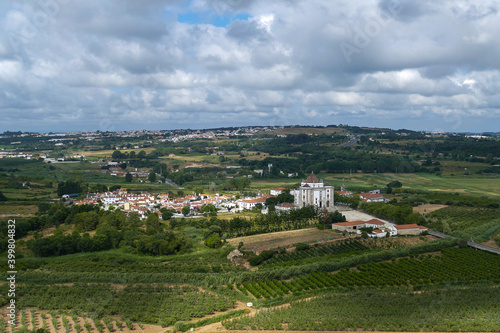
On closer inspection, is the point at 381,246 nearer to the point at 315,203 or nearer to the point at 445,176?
the point at 315,203

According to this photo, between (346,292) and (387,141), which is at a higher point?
(387,141)

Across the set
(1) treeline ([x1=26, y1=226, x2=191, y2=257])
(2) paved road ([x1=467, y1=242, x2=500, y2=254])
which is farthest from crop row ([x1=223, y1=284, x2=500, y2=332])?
(1) treeline ([x1=26, y1=226, x2=191, y2=257])

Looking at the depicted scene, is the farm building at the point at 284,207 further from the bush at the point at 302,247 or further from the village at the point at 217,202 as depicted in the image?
the bush at the point at 302,247

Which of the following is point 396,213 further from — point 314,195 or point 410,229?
point 314,195

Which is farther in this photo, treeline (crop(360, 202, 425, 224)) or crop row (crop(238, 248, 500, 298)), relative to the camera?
treeline (crop(360, 202, 425, 224))

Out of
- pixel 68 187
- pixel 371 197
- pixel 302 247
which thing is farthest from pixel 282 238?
pixel 68 187

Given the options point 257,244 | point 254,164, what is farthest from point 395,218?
point 254,164

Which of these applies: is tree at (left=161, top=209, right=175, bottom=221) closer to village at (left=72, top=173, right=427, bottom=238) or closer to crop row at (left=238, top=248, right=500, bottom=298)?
village at (left=72, top=173, right=427, bottom=238)

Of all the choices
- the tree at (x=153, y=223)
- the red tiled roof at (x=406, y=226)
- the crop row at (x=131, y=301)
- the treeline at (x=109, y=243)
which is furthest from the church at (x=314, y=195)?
the crop row at (x=131, y=301)
